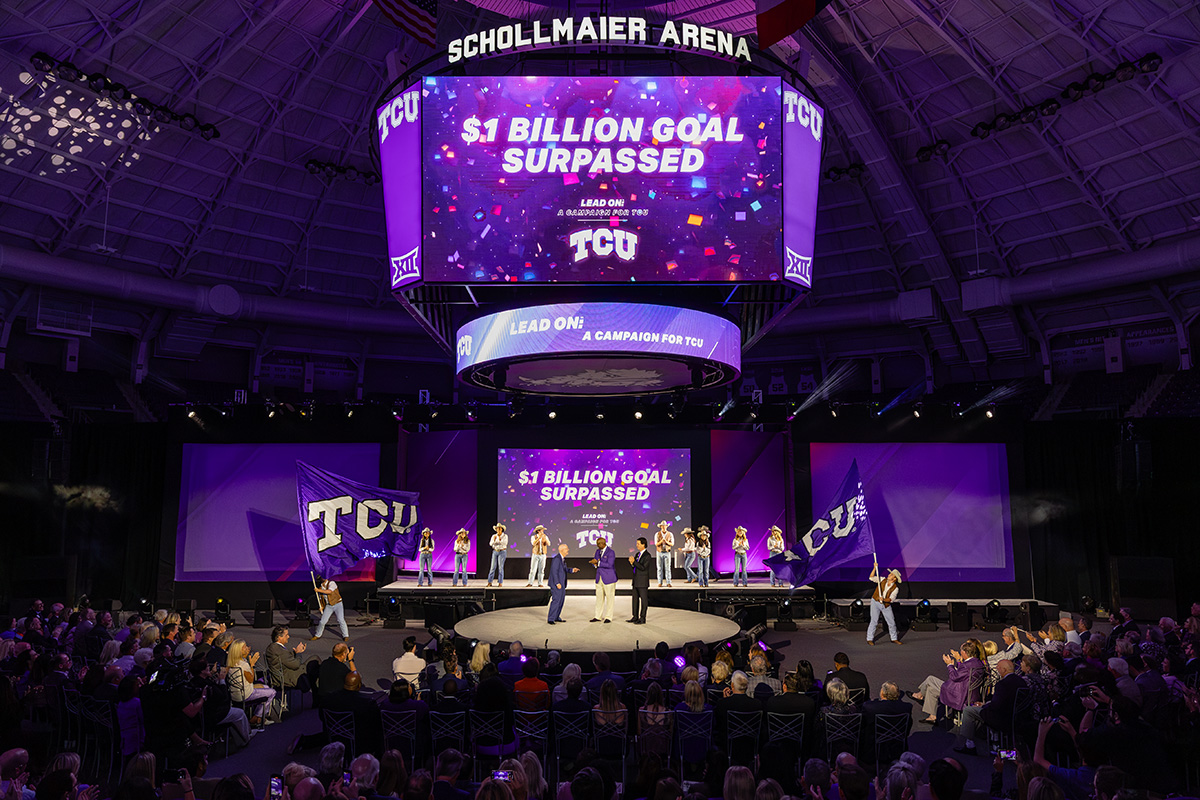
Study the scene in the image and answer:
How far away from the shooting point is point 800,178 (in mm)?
14477

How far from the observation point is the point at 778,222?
46.4 ft

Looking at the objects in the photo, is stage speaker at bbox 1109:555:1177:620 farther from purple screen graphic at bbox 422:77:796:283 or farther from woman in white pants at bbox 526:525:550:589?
purple screen graphic at bbox 422:77:796:283

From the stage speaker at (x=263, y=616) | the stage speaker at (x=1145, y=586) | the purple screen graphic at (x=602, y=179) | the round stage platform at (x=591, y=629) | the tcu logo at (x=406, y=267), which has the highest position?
the purple screen graphic at (x=602, y=179)

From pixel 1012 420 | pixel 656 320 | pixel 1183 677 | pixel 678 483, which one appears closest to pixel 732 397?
pixel 678 483

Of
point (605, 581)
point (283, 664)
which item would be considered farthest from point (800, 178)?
point (283, 664)

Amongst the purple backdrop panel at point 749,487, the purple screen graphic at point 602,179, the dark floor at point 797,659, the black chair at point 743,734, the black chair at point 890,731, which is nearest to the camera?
the black chair at point 743,734

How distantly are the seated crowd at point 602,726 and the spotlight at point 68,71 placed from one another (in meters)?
12.6

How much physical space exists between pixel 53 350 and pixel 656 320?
22141mm

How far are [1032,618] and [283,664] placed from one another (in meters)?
18.1

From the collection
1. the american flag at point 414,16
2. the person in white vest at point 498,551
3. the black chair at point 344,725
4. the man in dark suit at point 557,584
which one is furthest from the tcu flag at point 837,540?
the american flag at point 414,16

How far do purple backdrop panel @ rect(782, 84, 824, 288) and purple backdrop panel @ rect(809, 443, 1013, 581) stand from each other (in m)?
13.0

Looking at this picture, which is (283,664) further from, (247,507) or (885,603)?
(247,507)

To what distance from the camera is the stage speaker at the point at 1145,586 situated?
74.0 feet

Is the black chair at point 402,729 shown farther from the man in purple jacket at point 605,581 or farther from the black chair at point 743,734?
the man in purple jacket at point 605,581
